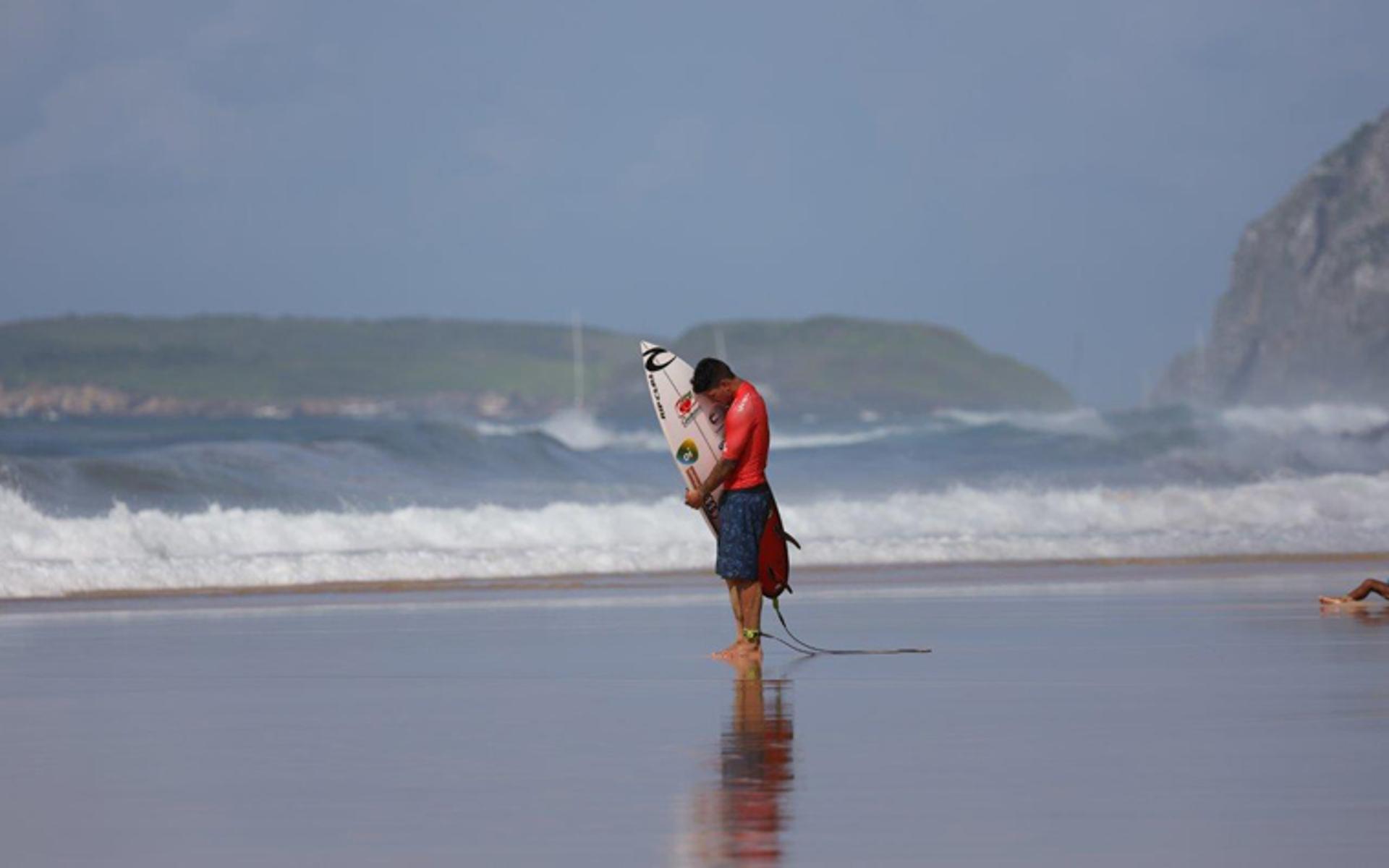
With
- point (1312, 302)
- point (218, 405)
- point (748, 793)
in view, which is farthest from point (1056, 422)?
point (1312, 302)

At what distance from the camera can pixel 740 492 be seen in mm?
12641

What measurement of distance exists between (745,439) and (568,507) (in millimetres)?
15920

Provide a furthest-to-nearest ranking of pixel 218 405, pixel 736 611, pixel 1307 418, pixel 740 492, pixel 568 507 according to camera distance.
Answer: pixel 218 405
pixel 1307 418
pixel 568 507
pixel 736 611
pixel 740 492

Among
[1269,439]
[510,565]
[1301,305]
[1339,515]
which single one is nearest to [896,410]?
[1301,305]

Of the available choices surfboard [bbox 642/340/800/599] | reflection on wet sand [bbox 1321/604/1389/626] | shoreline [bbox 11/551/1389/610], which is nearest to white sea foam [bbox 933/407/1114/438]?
shoreline [bbox 11/551/1389/610]

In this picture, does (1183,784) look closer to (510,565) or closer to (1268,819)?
(1268,819)

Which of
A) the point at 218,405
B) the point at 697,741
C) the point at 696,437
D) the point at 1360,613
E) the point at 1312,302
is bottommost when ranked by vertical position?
Result: the point at 697,741

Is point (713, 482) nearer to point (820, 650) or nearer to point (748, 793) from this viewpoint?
point (820, 650)

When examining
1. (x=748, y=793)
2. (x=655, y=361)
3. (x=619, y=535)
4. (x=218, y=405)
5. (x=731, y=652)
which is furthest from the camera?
(x=218, y=405)

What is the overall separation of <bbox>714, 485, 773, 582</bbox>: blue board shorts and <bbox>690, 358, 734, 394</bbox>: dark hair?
584 millimetres

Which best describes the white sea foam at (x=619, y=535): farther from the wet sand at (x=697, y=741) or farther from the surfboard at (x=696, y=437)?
the surfboard at (x=696, y=437)

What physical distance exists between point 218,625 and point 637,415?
4002 inches

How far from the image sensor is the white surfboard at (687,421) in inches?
524

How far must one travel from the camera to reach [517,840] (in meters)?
6.55
